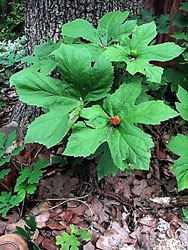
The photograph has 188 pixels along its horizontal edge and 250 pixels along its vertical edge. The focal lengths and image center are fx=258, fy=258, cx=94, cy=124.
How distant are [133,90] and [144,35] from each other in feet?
1.16

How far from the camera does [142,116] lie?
56.5 inches

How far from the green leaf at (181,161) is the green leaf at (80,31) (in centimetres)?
86

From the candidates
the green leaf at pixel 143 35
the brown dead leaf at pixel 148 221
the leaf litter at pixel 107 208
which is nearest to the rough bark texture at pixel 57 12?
the green leaf at pixel 143 35

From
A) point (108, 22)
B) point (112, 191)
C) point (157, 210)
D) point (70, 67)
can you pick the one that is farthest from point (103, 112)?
point (157, 210)

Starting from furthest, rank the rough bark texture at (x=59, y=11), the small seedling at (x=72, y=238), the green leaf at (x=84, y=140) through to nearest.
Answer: the rough bark texture at (x=59, y=11) < the small seedling at (x=72, y=238) < the green leaf at (x=84, y=140)

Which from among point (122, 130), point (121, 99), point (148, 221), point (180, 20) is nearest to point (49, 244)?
point (148, 221)

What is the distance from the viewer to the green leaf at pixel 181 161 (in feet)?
5.51

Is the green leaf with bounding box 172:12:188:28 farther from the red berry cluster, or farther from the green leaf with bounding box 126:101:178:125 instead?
the red berry cluster

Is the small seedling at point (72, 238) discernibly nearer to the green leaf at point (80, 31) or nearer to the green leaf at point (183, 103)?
the green leaf at point (183, 103)

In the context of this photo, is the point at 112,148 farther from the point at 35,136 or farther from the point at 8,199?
the point at 8,199

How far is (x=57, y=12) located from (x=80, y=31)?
0.56 meters

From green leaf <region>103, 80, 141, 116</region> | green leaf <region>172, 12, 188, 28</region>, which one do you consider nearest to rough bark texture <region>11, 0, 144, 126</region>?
green leaf <region>172, 12, 188, 28</region>

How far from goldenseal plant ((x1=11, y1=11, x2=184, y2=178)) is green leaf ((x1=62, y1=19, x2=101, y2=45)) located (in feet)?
0.04

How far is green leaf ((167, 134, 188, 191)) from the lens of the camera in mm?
1679
